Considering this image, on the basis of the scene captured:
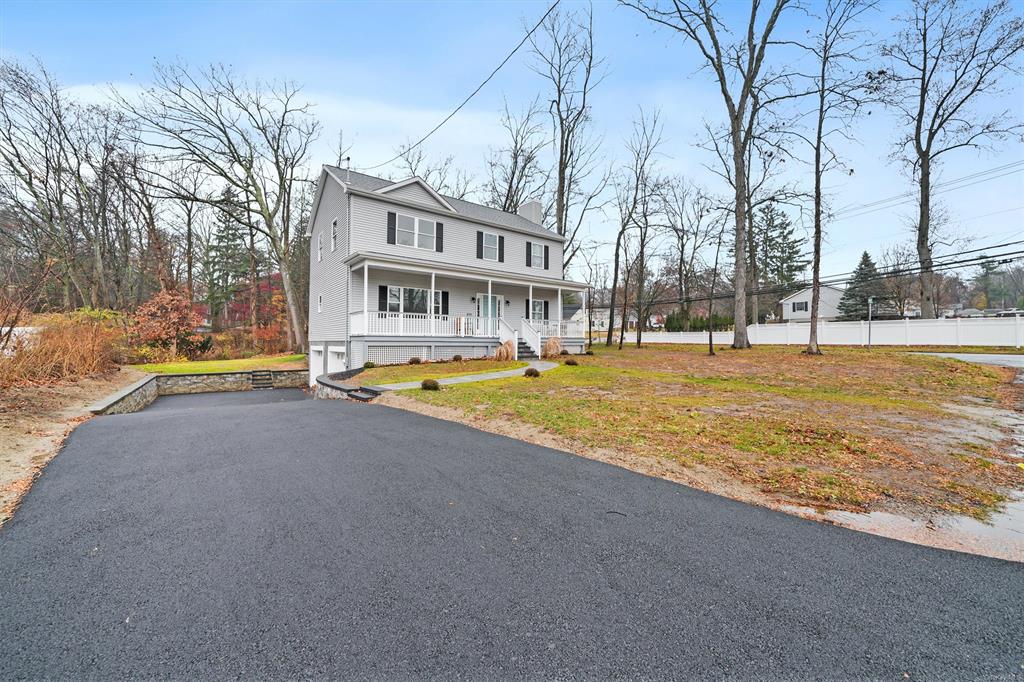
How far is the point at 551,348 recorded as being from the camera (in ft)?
59.2

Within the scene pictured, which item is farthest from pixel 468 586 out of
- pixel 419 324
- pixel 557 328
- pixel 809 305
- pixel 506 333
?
pixel 809 305

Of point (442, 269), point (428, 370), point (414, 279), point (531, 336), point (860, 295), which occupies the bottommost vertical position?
point (428, 370)

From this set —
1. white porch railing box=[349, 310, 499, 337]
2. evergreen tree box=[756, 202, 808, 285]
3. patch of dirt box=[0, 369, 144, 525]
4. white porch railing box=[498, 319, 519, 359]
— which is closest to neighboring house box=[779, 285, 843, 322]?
evergreen tree box=[756, 202, 808, 285]

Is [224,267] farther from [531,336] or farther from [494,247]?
[531,336]

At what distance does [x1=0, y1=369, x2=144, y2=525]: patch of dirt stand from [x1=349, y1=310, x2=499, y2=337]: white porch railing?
679 cm

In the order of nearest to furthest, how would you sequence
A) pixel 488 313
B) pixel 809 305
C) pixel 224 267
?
pixel 488 313, pixel 224 267, pixel 809 305

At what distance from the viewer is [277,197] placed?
2461cm

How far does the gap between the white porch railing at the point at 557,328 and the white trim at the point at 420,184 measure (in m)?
6.27

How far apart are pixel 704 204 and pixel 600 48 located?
13.3 m

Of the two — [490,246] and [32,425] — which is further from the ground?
[490,246]

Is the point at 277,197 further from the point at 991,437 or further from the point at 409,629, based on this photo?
the point at 991,437

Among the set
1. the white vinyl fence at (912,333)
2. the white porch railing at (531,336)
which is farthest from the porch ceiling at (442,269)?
the white vinyl fence at (912,333)

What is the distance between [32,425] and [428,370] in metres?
8.43

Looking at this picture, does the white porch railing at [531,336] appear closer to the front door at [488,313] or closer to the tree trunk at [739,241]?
the front door at [488,313]
